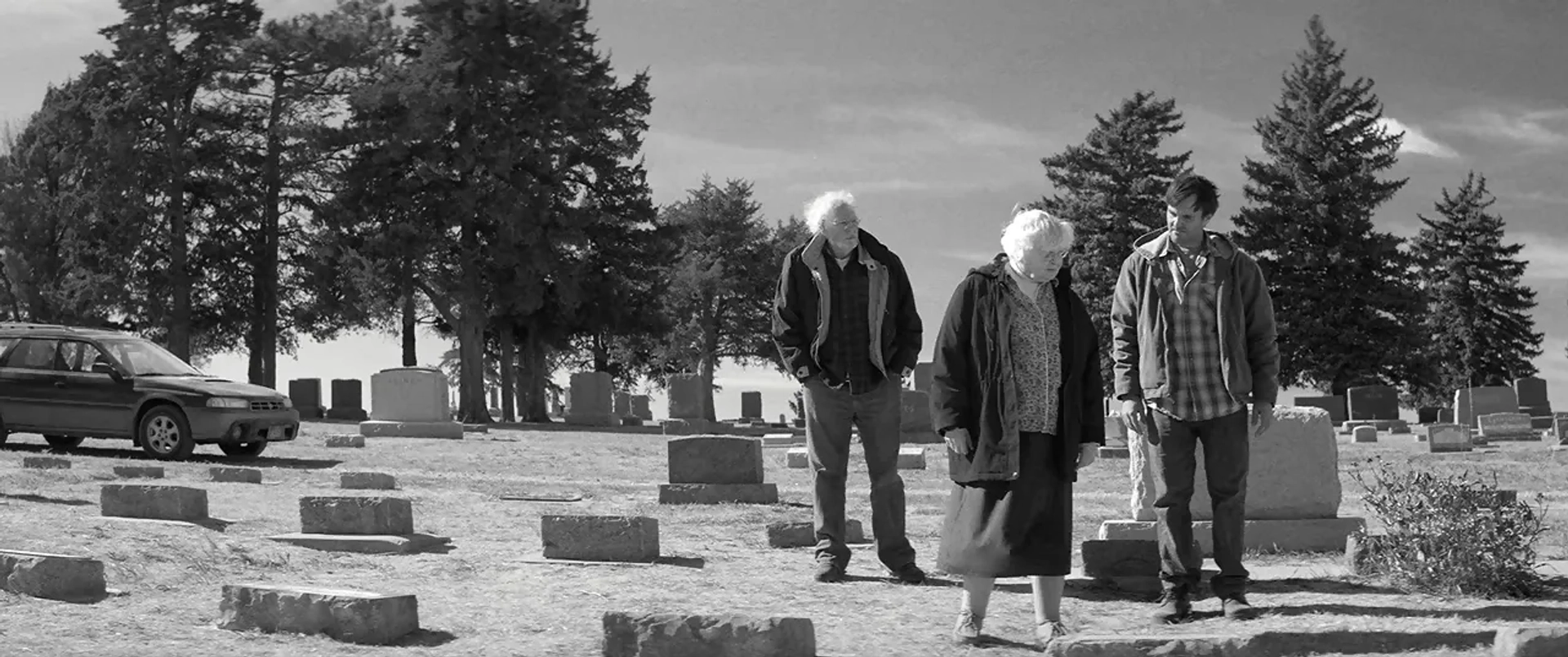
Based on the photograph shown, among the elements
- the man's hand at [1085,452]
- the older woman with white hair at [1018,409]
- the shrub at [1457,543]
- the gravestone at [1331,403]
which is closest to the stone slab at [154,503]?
the older woman with white hair at [1018,409]

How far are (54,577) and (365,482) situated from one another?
22.7 ft

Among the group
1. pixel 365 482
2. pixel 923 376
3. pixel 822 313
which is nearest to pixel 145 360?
pixel 365 482

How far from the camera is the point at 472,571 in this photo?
27.7 feet

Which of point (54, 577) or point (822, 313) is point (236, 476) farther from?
point (822, 313)

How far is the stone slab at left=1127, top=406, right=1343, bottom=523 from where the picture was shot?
30.1ft

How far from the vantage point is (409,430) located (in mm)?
25969

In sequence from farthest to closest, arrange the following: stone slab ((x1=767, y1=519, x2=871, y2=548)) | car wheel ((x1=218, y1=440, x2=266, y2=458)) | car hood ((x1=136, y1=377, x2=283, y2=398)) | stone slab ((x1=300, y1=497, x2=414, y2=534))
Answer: car wheel ((x1=218, y1=440, x2=266, y2=458)) → car hood ((x1=136, y1=377, x2=283, y2=398)) → stone slab ((x1=300, y1=497, x2=414, y2=534)) → stone slab ((x1=767, y1=519, x2=871, y2=548))

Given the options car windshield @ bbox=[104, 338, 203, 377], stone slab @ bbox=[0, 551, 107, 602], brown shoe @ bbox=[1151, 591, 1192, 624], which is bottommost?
brown shoe @ bbox=[1151, 591, 1192, 624]

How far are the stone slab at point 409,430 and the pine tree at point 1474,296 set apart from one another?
1644 inches

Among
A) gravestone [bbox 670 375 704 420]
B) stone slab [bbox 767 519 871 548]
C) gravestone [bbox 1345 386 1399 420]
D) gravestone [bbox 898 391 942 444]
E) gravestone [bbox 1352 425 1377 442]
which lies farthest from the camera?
gravestone [bbox 1345 386 1399 420]

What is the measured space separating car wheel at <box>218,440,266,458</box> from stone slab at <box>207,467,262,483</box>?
3.69 metres

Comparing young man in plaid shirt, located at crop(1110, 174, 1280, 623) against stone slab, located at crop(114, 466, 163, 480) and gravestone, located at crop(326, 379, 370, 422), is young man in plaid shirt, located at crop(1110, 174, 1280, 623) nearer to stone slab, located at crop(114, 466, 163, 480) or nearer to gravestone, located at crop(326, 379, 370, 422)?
stone slab, located at crop(114, 466, 163, 480)

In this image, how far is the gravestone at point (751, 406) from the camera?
50.2 metres

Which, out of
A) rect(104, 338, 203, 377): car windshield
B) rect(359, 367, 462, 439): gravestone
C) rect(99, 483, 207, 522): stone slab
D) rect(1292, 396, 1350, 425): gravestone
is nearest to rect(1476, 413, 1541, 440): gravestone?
rect(1292, 396, 1350, 425): gravestone
